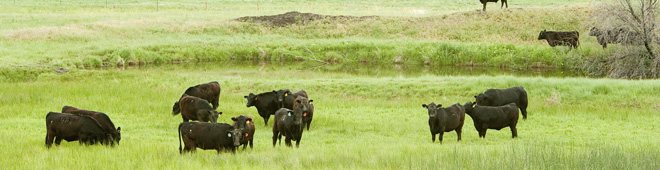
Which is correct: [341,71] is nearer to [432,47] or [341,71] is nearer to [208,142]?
[432,47]

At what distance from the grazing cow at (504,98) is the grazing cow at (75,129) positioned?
397 inches

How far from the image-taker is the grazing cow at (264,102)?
20.3m

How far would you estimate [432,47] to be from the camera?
44.9 meters

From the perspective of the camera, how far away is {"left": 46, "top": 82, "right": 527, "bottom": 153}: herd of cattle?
14.4 meters

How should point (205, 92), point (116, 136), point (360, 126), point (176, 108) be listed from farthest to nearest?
point (205, 92)
point (176, 108)
point (360, 126)
point (116, 136)

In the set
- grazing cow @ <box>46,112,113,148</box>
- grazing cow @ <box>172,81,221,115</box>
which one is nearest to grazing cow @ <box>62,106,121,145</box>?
grazing cow @ <box>46,112,113,148</box>

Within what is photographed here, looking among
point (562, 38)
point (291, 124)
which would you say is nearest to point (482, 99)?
point (291, 124)

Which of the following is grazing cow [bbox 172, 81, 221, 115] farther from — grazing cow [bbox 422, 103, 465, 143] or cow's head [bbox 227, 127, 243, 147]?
grazing cow [bbox 422, 103, 465, 143]

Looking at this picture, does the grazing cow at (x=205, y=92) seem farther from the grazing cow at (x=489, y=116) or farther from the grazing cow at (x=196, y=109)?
the grazing cow at (x=489, y=116)

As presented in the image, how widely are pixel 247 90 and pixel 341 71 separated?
11457 mm

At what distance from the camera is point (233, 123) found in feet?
49.3

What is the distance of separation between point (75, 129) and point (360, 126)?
7.43m

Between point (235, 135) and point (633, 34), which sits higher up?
point (633, 34)

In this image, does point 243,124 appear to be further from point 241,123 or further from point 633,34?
point 633,34
